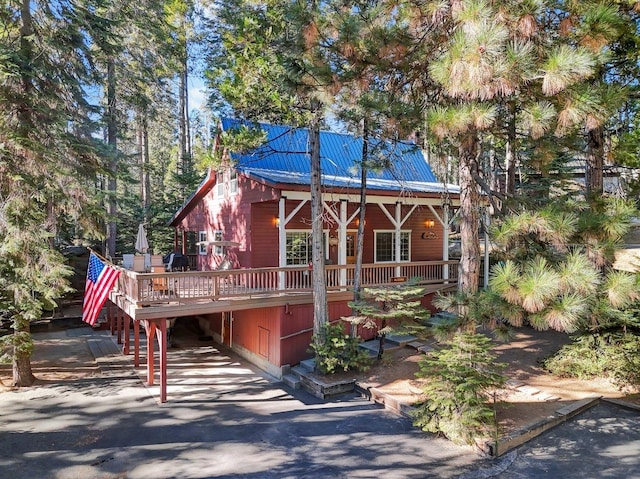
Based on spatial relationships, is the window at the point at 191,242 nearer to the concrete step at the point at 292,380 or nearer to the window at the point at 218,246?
the window at the point at 218,246

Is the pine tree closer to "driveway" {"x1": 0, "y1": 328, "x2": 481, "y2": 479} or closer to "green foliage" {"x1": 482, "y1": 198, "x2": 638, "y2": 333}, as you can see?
"driveway" {"x1": 0, "y1": 328, "x2": 481, "y2": 479}

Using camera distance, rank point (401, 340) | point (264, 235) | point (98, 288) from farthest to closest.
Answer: point (264, 235) < point (401, 340) < point (98, 288)

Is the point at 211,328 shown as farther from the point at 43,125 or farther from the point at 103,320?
the point at 43,125

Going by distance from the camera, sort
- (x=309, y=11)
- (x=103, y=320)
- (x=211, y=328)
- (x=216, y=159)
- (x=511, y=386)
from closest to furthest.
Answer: (x=309, y=11), (x=511, y=386), (x=216, y=159), (x=211, y=328), (x=103, y=320)

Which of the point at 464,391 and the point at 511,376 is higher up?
the point at 464,391

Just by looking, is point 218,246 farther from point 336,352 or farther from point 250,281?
point 336,352

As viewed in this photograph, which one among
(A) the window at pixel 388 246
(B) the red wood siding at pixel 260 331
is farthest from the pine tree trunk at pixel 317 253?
(A) the window at pixel 388 246

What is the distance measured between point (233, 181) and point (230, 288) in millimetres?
4823

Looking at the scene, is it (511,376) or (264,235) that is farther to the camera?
(264,235)

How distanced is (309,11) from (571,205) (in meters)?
5.26

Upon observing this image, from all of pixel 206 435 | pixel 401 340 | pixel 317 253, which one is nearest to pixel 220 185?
pixel 317 253

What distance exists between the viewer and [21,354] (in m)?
10.3

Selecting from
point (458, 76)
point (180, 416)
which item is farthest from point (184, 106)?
point (458, 76)

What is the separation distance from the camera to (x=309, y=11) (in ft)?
22.9
